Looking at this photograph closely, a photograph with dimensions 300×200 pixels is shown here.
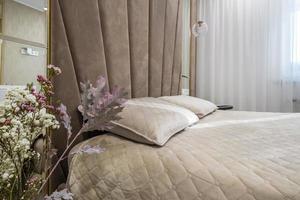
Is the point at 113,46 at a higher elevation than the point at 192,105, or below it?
higher

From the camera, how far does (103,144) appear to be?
1.21 m

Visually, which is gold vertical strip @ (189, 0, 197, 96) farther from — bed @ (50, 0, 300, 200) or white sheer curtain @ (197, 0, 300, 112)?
bed @ (50, 0, 300, 200)

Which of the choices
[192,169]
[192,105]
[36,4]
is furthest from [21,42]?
[192,105]

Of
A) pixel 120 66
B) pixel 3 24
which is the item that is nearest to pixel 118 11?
pixel 120 66

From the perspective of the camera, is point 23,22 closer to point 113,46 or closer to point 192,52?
point 113,46

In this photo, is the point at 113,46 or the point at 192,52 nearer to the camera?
the point at 113,46

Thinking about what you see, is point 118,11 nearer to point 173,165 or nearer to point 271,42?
point 173,165

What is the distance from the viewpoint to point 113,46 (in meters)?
1.67

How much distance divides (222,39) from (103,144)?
2.58 meters

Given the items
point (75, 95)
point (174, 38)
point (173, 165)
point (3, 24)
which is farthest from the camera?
point (174, 38)

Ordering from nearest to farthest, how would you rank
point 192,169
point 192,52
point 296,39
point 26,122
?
point 26,122 < point 192,169 < point 296,39 < point 192,52

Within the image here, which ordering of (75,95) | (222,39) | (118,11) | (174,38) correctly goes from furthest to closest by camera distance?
(222,39) < (174,38) < (118,11) < (75,95)

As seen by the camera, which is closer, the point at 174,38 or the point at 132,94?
the point at 132,94

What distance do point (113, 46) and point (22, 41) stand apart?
0.59 meters
